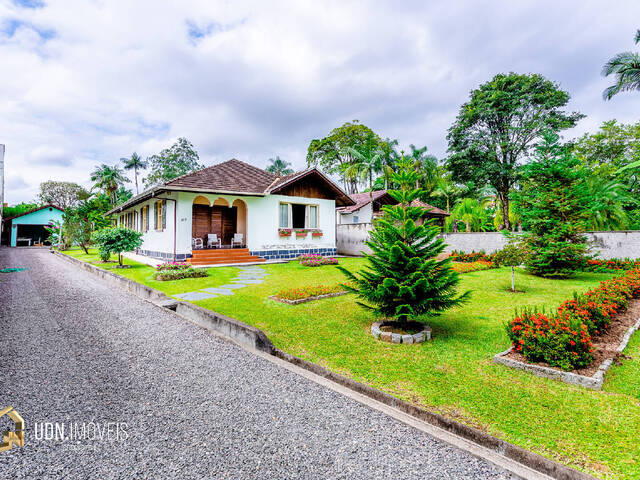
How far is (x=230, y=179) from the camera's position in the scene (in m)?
15.2

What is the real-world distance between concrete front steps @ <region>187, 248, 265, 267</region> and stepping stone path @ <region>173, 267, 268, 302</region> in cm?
266

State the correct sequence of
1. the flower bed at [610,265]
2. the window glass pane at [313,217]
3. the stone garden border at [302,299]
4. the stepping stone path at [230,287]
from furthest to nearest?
the window glass pane at [313,217] → the flower bed at [610,265] → the stepping stone path at [230,287] → the stone garden border at [302,299]

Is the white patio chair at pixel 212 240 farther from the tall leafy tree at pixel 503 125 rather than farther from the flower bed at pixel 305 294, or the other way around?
the tall leafy tree at pixel 503 125

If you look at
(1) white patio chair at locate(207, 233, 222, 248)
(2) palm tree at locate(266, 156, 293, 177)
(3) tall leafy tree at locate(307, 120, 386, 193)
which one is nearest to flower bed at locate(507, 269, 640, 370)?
(1) white patio chair at locate(207, 233, 222, 248)

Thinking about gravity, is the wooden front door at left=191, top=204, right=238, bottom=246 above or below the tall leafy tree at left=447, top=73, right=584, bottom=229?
below

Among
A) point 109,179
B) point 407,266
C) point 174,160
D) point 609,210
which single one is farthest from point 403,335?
point 109,179

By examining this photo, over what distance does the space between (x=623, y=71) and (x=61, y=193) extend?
68.6 meters

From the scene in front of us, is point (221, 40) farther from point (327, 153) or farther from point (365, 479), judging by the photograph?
point (327, 153)

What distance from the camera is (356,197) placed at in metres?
29.1

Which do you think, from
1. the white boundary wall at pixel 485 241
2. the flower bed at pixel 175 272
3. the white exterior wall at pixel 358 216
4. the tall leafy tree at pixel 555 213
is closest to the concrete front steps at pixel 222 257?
the flower bed at pixel 175 272

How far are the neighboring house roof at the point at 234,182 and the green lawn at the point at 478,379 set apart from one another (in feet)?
26.0

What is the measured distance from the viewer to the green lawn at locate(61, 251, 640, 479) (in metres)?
2.21

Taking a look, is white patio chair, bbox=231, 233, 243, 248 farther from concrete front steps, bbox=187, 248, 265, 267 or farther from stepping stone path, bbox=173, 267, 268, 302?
stepping stone path, bbox=173, 267, 268, 302

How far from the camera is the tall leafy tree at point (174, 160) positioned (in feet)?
141
